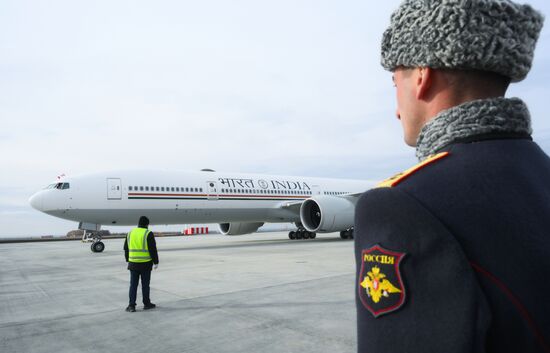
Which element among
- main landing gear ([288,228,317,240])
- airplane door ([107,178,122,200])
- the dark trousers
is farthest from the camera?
main landing gear ([288,228,317,240])

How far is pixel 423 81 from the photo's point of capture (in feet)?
2.96

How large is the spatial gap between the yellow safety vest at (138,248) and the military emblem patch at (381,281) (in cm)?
527

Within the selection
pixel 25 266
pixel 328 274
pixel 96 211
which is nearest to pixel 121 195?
pixel 96 211

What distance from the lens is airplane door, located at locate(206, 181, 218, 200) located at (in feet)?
52.7

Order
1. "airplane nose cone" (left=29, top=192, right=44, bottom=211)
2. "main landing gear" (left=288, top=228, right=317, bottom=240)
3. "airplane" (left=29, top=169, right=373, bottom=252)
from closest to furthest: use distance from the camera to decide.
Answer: "airplane nose cone" (left=29, top=192, right=44, bottom=211) < "airplane" (left=29, top=169, right=373, bottom=252) < "main landing gear" (left=288, top=228, right=317, bottom=240)

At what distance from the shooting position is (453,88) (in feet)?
2.93

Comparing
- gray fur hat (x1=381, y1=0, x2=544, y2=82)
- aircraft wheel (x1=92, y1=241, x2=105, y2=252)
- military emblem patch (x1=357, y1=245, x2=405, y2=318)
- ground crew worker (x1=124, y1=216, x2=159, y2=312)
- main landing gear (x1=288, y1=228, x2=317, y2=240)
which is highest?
gray fur hat (x1=381, y1=0, x2=544, y2=82)

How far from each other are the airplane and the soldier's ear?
14.3 m

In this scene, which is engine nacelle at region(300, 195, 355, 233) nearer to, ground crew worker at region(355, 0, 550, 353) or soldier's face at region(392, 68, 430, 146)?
soldier's face at region(392, 68, 430, 146)

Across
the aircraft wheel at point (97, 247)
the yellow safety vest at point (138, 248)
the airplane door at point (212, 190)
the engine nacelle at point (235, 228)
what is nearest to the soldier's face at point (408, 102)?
the yellow safety vest at point (138, 248)

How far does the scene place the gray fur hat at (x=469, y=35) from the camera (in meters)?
0.85

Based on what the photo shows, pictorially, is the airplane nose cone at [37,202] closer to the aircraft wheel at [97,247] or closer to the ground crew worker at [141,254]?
the aircraft wheel at [97,247]

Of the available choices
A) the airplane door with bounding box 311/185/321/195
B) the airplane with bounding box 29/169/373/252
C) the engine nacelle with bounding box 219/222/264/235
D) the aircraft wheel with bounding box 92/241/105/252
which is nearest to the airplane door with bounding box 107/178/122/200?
the airplane with bounding box 29/169/373/252

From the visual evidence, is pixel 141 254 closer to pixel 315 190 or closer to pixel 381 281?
pixel 381 281
